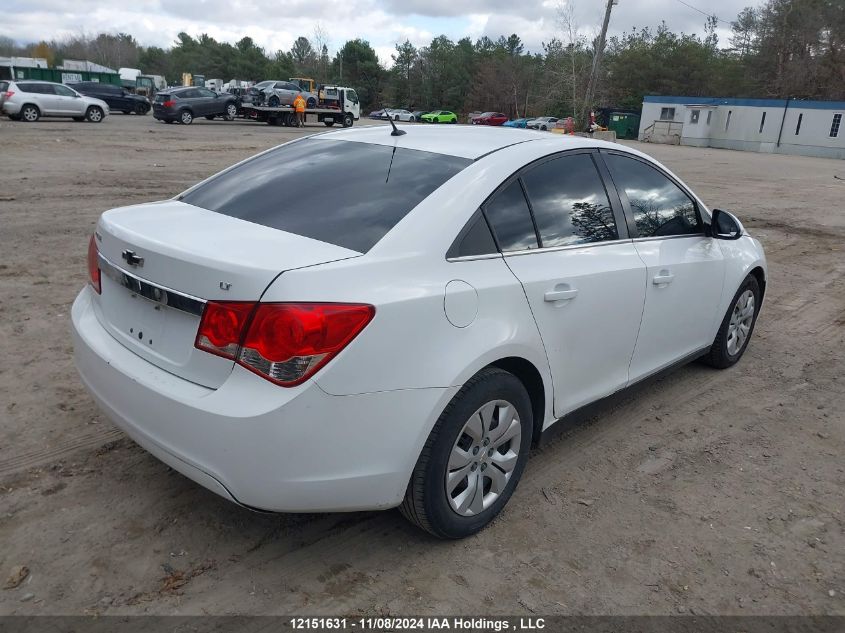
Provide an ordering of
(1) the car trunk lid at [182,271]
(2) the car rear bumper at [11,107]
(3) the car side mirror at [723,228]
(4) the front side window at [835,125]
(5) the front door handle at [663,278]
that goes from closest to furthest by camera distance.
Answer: (1) the car trunk lid at [182,271] < (5) the front door handle at [663,278] < (3) the car side mirror at [723,228] < (2) the car rear bumper at [11,107] < (4) the front side window at [835,125]

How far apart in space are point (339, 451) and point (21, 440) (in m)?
2.11

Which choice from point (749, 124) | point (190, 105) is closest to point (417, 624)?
point (190, 105)

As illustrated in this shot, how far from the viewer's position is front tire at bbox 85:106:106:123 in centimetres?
2736

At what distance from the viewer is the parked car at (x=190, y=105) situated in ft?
97.3

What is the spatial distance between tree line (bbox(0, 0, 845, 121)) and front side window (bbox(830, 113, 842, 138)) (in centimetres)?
1812

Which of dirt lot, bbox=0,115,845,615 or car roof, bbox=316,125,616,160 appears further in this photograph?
car roof, bbox=316,125,616,160

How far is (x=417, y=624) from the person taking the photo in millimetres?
2371

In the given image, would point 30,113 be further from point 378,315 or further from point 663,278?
point 378,315

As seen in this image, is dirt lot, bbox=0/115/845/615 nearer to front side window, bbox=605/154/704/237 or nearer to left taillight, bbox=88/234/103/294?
left taillight, bbox=88/234/103/294

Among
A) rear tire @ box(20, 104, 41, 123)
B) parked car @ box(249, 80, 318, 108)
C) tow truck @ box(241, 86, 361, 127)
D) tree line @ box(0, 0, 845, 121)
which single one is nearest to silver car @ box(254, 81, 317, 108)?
parked car @ box(249, 80, 318, 108)

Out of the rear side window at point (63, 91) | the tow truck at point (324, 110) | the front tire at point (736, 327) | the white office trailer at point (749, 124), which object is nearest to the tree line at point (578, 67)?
the white office trailer at point (749, 124)

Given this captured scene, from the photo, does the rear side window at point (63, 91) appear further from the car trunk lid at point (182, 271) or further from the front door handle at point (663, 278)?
the front door handle at point (663, 278)

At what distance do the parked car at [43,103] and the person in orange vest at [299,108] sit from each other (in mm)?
8876

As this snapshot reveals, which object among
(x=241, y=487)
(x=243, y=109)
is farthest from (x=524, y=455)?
(x=243, y=109)
